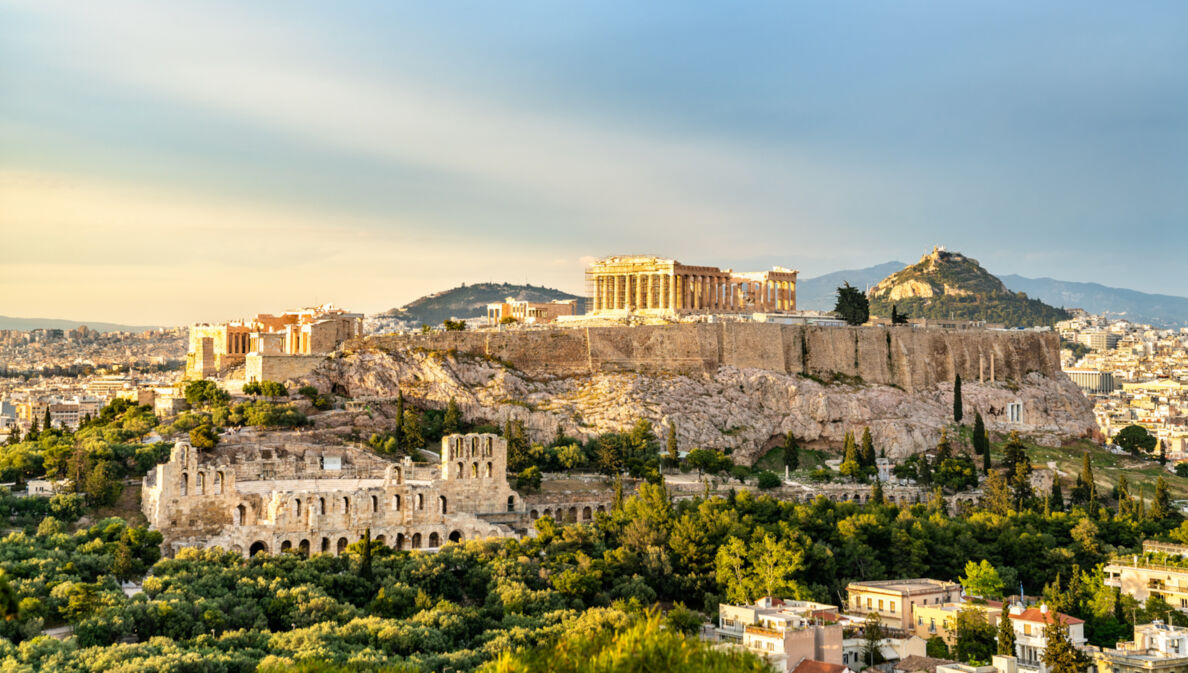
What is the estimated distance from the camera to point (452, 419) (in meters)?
58.6

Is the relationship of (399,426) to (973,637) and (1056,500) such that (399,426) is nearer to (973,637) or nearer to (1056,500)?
(973,637)

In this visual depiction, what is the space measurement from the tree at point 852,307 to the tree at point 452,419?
1211 inches

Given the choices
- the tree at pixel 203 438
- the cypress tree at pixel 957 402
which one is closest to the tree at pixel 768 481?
the cypress tree at pixel 957 402

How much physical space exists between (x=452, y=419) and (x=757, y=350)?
20847mm

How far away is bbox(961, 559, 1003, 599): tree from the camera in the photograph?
148 feet

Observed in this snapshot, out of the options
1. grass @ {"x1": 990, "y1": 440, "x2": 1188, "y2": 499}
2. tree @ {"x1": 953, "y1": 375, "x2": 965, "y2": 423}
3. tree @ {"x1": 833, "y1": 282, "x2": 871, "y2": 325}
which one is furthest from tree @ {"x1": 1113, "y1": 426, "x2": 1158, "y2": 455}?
tree @ {"x1": 833, "y1": 282, "x2": 871, "y2": 325}

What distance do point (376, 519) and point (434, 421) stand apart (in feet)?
48.3

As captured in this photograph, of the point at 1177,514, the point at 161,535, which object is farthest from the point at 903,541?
the point at 161,535

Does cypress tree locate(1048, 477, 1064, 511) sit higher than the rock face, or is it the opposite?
the rock face

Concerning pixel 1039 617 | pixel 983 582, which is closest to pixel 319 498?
pixel 983 582

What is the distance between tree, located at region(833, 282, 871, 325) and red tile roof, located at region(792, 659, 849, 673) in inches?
1966

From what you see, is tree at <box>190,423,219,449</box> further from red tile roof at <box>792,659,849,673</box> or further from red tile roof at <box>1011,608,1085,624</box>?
red tile roof at <box>1011,608,1085,624</box>

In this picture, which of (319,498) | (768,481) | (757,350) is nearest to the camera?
(319,498)

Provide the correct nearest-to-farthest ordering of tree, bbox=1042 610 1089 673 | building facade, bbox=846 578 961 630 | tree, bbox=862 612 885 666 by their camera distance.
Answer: tree, bbox=1042 610 1089 673
tree, bbox=862 612 885 666
building facade, bbox=846 578 961 630
